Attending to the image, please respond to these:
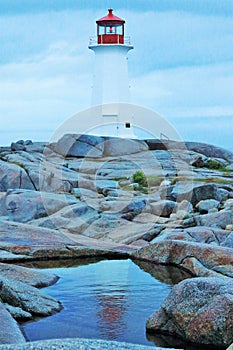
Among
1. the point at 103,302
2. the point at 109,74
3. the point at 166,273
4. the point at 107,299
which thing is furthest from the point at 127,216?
the point at 109,74

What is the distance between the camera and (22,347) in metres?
8.85

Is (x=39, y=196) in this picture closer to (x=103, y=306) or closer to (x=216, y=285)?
(x=103, y=306)

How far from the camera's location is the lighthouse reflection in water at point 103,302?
40.7 ft

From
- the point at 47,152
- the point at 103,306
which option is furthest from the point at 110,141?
the point at 103,306

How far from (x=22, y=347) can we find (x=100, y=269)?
9075 mm

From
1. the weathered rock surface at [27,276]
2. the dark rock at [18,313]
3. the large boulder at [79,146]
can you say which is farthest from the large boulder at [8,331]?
the large boulder at [79,146]

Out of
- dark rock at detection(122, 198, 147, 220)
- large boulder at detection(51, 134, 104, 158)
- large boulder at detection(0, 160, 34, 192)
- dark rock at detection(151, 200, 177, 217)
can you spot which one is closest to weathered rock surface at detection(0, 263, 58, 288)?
dark rock at detection(122, 198, 147, 220)

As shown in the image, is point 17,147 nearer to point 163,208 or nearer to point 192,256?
point 163,208

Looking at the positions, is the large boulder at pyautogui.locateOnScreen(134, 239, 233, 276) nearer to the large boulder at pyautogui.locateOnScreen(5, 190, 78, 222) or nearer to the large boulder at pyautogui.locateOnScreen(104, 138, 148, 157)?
the large boulder at pyautogui.locateOnScreen(5, 190, 78, 222)

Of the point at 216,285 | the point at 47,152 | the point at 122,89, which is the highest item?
the point at 122,89

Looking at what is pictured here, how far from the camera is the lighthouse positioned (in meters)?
51.2

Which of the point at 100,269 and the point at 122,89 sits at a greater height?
the point at 122,89

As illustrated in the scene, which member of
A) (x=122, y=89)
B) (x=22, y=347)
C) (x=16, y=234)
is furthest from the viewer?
(x=122, y=89)

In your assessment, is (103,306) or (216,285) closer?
(216,285)
